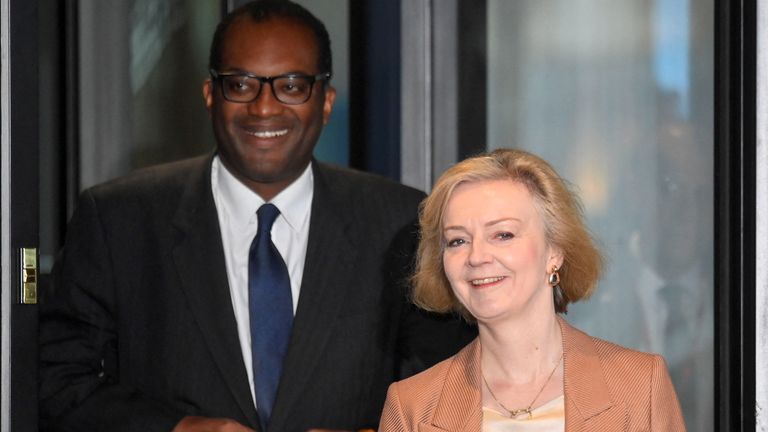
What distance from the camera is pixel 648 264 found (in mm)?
3662

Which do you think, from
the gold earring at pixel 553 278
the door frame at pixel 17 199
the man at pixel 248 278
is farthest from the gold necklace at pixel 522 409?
the door frame at pixel 17 199

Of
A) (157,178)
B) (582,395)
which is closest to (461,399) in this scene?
(582,395)

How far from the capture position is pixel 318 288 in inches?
122

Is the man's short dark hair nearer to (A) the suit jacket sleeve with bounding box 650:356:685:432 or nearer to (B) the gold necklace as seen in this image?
(B) the gold necklace

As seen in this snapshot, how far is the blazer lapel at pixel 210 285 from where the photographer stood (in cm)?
303

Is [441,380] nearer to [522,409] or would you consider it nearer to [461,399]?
[461,399]

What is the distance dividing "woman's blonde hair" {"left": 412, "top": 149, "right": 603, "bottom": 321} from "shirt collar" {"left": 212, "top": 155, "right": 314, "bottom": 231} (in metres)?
0.55

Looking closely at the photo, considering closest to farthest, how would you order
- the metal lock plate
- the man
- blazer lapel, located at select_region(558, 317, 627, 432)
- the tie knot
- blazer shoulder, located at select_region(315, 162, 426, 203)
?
blazer lapel, located at select_region(558, 317, 627, 432)
the metal lock plate
the man
the tie knot
blazer shoulder, located at select_region(315, 162, 426, 203)

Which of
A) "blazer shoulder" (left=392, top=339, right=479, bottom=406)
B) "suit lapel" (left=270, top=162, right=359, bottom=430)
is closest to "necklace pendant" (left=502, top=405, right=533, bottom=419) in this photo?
"blazer shoulder" (left=392, top=339, right=479, bottom=406)

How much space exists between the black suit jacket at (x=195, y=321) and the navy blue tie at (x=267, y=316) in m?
0.05

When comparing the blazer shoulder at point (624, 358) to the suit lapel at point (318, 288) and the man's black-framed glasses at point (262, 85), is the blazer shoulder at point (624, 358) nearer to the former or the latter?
the suit lapel at point (318, 288)

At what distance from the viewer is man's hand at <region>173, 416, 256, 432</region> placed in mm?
2818

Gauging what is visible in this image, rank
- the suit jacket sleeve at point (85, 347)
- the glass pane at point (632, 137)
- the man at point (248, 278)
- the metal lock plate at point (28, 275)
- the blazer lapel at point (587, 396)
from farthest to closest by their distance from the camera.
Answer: the glass pane at point (632, 137)
the man at point (248, 278)
the suit jacket sleeve at point (85, 347)
the metal lock plate at point (28, 275)
the blazer lapel at point (587, 396)

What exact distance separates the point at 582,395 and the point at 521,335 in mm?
170
